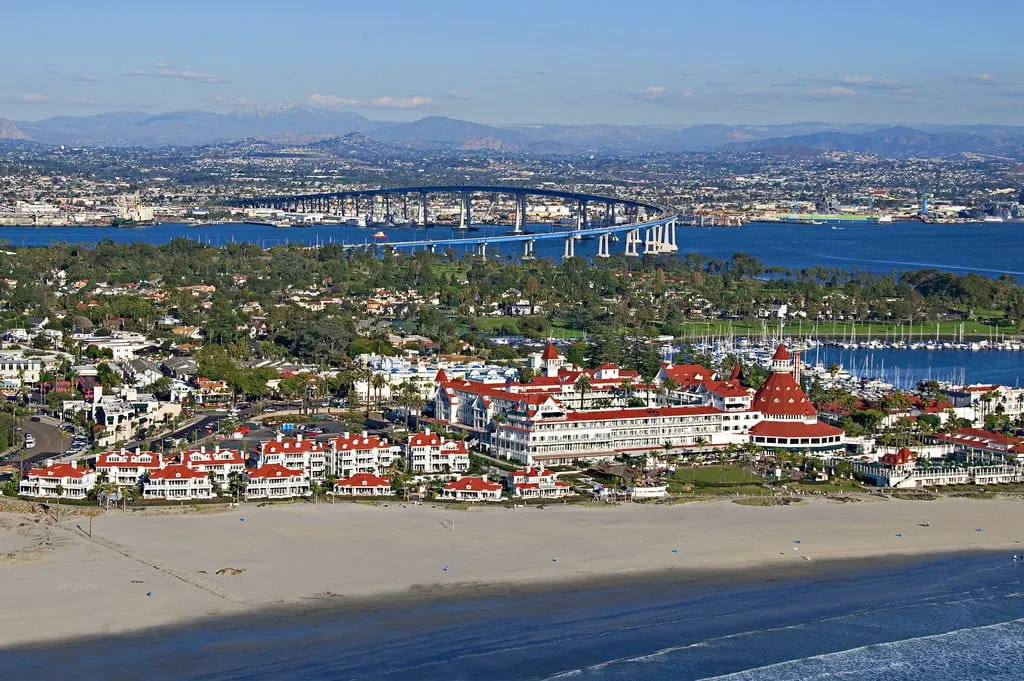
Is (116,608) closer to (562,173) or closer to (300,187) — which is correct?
(300,187)

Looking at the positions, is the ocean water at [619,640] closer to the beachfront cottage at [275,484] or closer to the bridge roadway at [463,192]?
the beachfront cottage at [275,484]

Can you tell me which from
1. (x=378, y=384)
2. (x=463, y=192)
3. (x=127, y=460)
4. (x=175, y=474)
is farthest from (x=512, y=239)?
(x=175, y=474)

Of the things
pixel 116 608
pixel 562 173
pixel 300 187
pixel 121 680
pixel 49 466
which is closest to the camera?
pixel 121 680

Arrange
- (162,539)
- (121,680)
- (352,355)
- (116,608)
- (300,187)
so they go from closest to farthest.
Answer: (121,680) < (116,608) < (162,539) < (352,355) < (300,187)

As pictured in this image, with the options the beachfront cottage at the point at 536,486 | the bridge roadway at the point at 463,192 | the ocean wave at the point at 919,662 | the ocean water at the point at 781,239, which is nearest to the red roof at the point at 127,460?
the beachfront cottage at the point at 536,486

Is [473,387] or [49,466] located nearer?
[49,466]

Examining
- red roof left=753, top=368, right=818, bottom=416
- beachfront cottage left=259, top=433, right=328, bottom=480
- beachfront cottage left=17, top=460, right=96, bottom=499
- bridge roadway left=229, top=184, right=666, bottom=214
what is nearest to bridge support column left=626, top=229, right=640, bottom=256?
bridge roadway left=229, top=184, right=666, bottom=214

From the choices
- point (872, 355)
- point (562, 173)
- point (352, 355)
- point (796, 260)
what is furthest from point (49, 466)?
point (562, 173)

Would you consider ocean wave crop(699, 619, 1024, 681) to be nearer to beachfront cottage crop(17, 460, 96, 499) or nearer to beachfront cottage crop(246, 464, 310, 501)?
beachfront cottage crop(246, 464, 310, 501)
